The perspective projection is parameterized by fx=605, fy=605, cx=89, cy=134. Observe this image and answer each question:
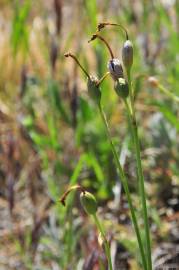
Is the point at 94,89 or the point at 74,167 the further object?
the point at 74,167

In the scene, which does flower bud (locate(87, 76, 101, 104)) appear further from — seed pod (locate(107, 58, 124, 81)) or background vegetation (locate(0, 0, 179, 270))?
background vegetation (locate(0, 0, 179, 270))

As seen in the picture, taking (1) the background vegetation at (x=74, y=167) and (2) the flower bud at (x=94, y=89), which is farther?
(1) the background vegetation at (x=74, y=167)

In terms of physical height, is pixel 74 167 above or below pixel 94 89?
below

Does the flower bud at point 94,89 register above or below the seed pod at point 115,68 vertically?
below

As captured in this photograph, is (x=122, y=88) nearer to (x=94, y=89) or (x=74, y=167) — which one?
(x=94, y=89)

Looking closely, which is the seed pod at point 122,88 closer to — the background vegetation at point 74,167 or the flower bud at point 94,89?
the flower bud at point 94,89

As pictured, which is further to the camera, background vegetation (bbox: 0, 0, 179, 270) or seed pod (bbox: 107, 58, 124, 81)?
background vegetation (bbox: 0, 0, 179, 270)

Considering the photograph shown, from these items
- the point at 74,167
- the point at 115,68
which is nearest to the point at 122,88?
the point at 115,68

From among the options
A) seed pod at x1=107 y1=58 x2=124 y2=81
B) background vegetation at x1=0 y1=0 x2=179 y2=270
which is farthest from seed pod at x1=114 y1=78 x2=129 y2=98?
background vegetation at x1=0 y1=0 x2=179 y2=270

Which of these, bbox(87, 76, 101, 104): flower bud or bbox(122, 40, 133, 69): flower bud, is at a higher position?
bbox(122, 40, 133, 69): flower bud

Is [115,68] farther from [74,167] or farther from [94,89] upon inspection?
[74,167]

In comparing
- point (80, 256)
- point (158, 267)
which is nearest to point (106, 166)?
point (80, 256)

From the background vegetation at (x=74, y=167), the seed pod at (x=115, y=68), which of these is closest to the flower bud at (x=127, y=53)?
the seed pod at (x=115, y=68)
